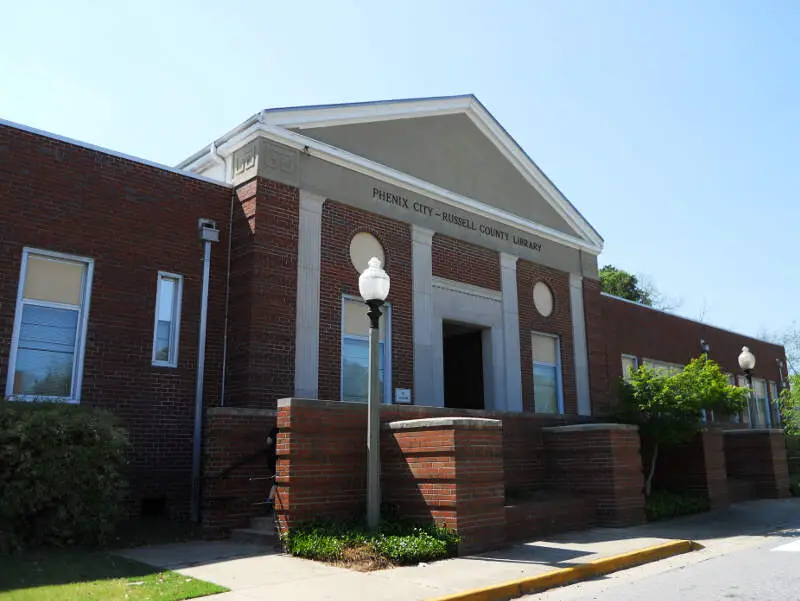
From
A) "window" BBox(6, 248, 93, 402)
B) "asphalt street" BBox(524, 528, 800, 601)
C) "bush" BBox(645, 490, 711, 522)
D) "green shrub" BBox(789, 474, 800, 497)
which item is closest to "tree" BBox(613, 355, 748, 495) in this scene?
"bush" BBox(645, 490, 711, 522)

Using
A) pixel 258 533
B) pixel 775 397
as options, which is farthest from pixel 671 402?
pixel 775 397

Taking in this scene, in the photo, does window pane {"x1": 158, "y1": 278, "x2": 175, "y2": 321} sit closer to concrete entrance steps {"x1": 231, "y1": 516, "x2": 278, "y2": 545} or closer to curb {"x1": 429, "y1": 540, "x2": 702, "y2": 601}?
concrete entrance steps {"x1": 231, "y1": 516, "x2": 278, "y2": 545}

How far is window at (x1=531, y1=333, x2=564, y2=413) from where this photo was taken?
18.1 m

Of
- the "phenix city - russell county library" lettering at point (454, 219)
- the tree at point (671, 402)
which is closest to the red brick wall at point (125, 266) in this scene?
the "phenix city - russell county library" lettering at point (454, 219)

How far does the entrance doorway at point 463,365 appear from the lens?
17.3 meters

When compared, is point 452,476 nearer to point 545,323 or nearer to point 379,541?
point 379,541

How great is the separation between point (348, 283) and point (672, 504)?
7850mm

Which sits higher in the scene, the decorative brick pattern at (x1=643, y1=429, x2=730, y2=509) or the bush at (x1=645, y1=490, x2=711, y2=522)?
the decorative brick pattern at (x1=643, y1=429, x2=730, y2=509)

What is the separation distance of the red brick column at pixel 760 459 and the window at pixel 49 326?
659 inches

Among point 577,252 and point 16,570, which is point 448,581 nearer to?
point 16,570

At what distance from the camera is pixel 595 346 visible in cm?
1988

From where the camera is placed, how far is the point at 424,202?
16203 mm

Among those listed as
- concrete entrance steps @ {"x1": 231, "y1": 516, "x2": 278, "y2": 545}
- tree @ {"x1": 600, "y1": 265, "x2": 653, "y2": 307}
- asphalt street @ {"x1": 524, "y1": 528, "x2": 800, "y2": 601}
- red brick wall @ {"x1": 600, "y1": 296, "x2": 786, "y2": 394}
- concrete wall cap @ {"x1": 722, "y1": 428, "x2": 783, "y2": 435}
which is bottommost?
asphalt street @ {"x1": 524, "y1": 528, "x2": 800, "y2": 601}

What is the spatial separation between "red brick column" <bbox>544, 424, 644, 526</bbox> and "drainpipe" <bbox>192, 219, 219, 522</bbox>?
6323 millimetres
